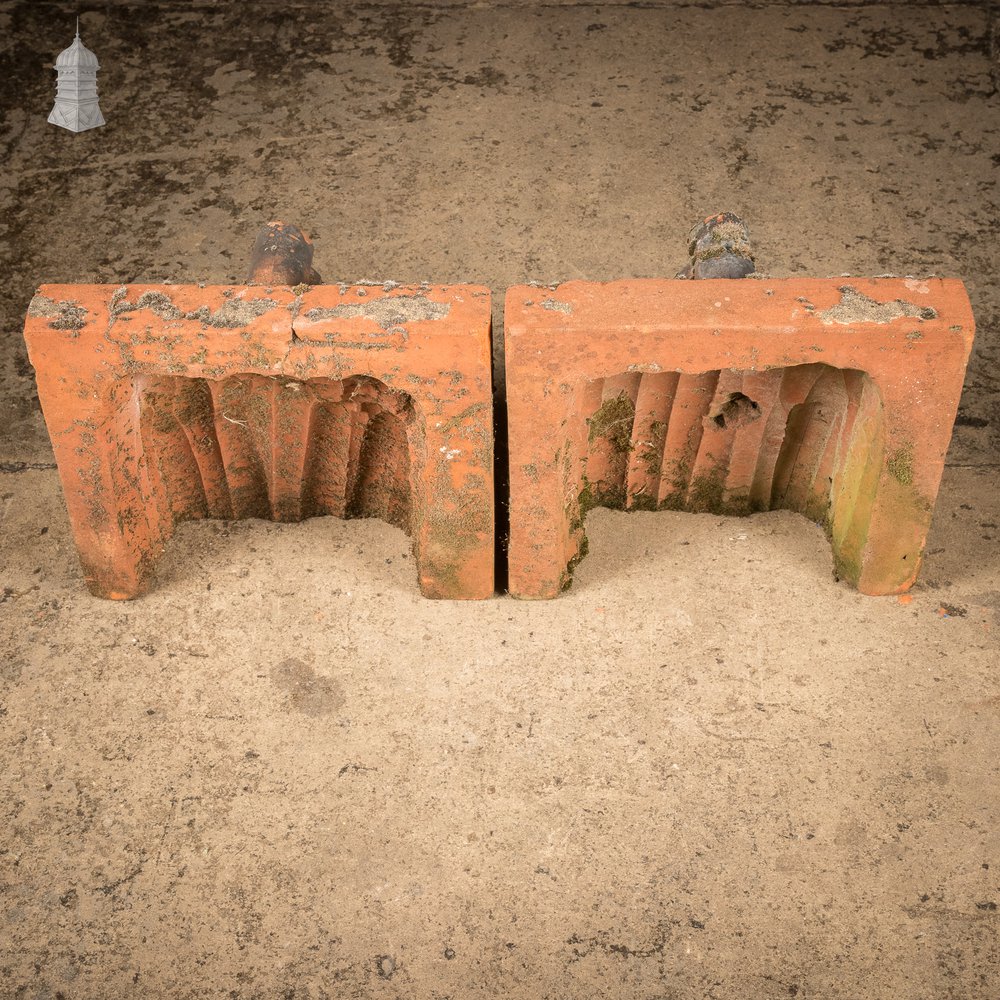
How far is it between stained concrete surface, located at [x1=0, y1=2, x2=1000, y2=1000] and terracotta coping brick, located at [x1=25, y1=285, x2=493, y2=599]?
0.13 m

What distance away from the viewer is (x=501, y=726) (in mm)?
2840

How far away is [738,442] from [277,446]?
3.72ft

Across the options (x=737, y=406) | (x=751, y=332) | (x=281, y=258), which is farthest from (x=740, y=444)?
(x=281, y=258)

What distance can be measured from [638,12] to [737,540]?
3025mm

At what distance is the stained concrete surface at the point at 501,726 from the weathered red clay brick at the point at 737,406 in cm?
11

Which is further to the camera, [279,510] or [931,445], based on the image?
[279,510]

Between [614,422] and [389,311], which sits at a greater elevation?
[389,311]

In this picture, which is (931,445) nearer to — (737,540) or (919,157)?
(737,540)

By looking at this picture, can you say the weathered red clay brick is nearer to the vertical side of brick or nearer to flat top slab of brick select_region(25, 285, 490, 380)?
flat top slab of brick select_region(25, 285, 490, 380)

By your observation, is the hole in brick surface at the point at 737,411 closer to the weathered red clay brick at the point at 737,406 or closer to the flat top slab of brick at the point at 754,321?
the weathered red clay brick at the point at 737,406

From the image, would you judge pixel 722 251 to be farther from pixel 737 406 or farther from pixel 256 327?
pixel 256 327

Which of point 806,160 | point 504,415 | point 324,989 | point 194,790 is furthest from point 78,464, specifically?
point 806,160

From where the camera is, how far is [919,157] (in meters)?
4.68

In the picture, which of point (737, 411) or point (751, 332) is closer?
point (751, 332)
